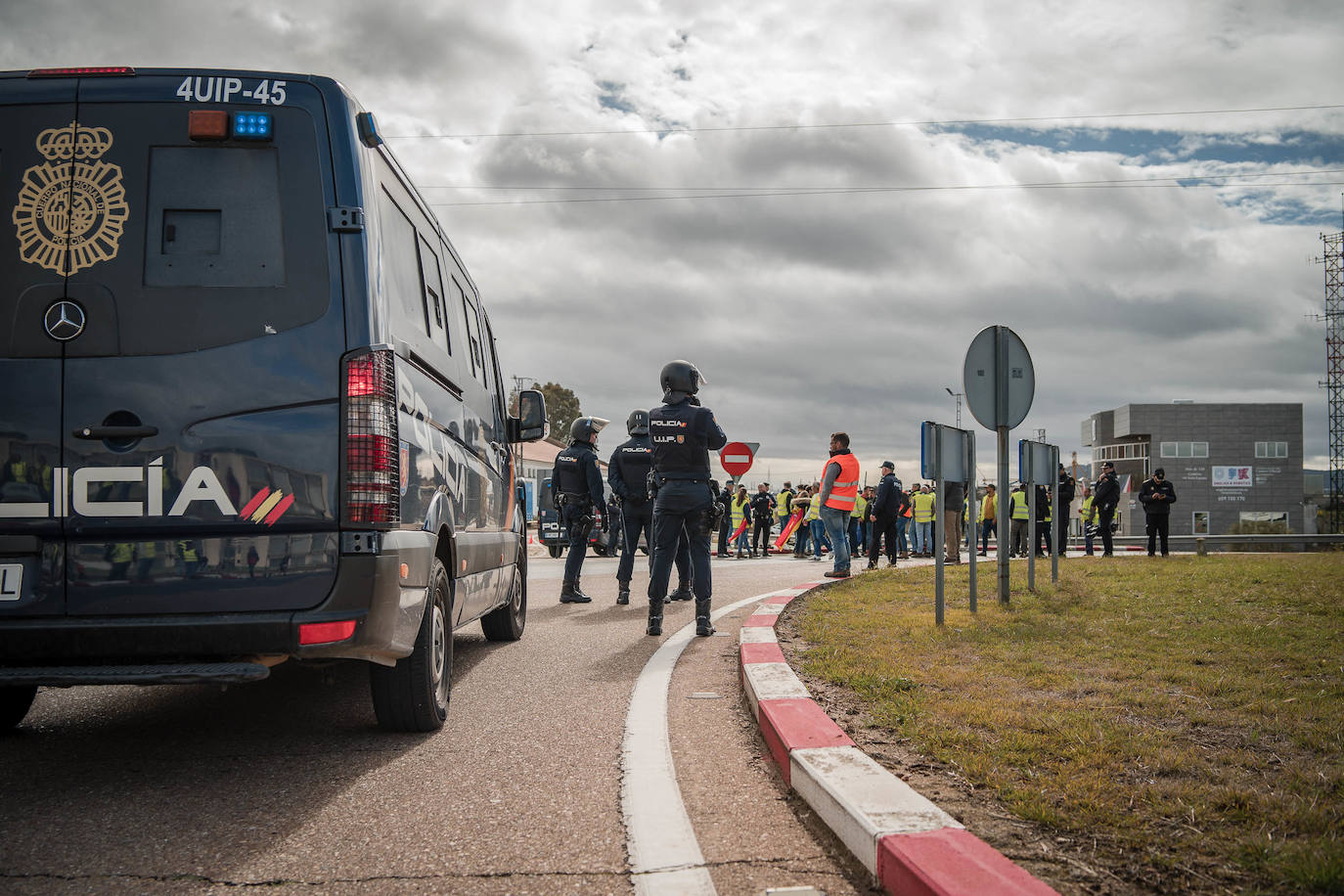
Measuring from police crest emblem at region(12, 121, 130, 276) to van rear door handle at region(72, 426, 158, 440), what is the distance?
574mm

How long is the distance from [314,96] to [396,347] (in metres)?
0.96

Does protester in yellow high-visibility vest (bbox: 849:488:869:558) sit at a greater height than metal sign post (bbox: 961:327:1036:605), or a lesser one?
lesser

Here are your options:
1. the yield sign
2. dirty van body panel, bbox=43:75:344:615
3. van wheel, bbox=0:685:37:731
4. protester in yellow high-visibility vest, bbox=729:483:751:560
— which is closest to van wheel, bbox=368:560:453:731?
dirty van body panel, bbox=43:75:344:615

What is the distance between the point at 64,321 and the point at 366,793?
75.8 inches

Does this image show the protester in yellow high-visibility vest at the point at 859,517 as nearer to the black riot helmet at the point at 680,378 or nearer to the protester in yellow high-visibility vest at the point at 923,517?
the protester in yellow high-visibility vest at the point at 923,517

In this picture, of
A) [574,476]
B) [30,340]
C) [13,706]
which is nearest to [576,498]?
[574,476]

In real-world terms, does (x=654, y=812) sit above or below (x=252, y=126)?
below

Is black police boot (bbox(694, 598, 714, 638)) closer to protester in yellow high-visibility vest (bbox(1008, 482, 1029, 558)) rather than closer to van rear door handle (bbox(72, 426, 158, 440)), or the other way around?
van rear door handle (bbox(72, 426, 158, 440))

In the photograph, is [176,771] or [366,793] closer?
[366,793]

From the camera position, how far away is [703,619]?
7656 mm

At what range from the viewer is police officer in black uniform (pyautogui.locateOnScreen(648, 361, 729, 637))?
25.1ft

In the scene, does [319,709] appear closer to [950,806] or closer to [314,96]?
[314,96]

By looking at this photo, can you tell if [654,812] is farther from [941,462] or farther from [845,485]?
[845,485]

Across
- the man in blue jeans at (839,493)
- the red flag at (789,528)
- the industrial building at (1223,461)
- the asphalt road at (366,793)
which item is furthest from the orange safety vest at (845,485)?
the industrial building at (1223,461)
